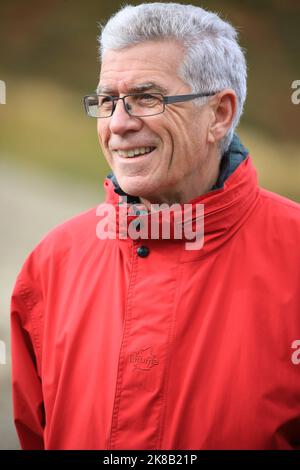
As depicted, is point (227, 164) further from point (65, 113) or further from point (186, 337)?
point (65, 113)

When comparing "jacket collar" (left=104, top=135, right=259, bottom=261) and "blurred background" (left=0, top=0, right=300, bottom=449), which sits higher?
"blurred background" (left=0, top=0, right=300, bottom=449)

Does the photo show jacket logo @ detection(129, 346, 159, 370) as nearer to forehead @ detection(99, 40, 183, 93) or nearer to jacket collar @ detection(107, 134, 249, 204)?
jacket collar @ detection(107, 134, 249, 204)

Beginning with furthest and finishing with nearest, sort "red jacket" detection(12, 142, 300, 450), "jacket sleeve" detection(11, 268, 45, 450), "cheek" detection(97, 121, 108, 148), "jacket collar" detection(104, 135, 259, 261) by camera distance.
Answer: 1. "jacket sleeve" detection(11, 268, 45, 450)
2. "cheek" detection(97, 121, 108, 148)
3. "jacket collar" detection(104, 135, 259, 261)
4. "red jacket" detection(12, 142, 300, 450)

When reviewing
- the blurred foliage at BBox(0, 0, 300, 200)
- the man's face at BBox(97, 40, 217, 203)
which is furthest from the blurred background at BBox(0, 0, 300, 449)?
the man's face at BBox(97, 40, 217, 203)

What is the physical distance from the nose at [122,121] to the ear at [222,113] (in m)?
0.23

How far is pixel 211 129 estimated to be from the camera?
1.96m

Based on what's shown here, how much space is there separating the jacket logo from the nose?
599mm

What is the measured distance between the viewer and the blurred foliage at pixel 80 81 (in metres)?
3.53

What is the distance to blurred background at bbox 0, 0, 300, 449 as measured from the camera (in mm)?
3547
